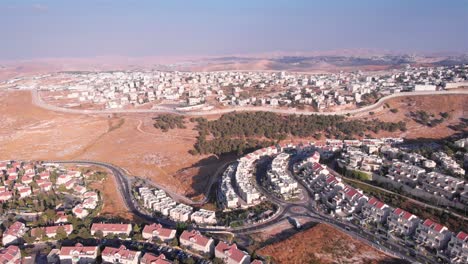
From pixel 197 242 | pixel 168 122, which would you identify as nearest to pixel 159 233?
pixel 197 242

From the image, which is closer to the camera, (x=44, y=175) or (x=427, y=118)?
(x=44, y=175)

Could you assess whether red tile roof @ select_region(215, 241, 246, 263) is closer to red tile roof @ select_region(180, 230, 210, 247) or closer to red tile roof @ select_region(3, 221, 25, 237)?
red tile roof @ select_region(180, 230, 210, 247)

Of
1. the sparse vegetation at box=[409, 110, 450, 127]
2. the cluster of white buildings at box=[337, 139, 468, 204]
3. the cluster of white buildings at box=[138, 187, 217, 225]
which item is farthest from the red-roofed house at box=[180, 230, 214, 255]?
the sparse vegetation at box=[409, 110, 450, 127]

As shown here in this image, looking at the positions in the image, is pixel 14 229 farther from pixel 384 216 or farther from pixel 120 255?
pixel 384 216

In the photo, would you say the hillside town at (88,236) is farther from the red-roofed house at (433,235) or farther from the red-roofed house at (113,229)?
the red-roofed house at (433,235)

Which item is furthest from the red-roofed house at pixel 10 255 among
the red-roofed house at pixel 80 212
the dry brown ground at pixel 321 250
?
the dry brown ground at pixel 321 250

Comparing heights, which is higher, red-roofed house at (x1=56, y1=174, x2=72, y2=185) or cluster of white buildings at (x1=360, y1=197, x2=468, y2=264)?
cluster of white buildings at (x1=360, y1=197, x2=468, y2=264)
